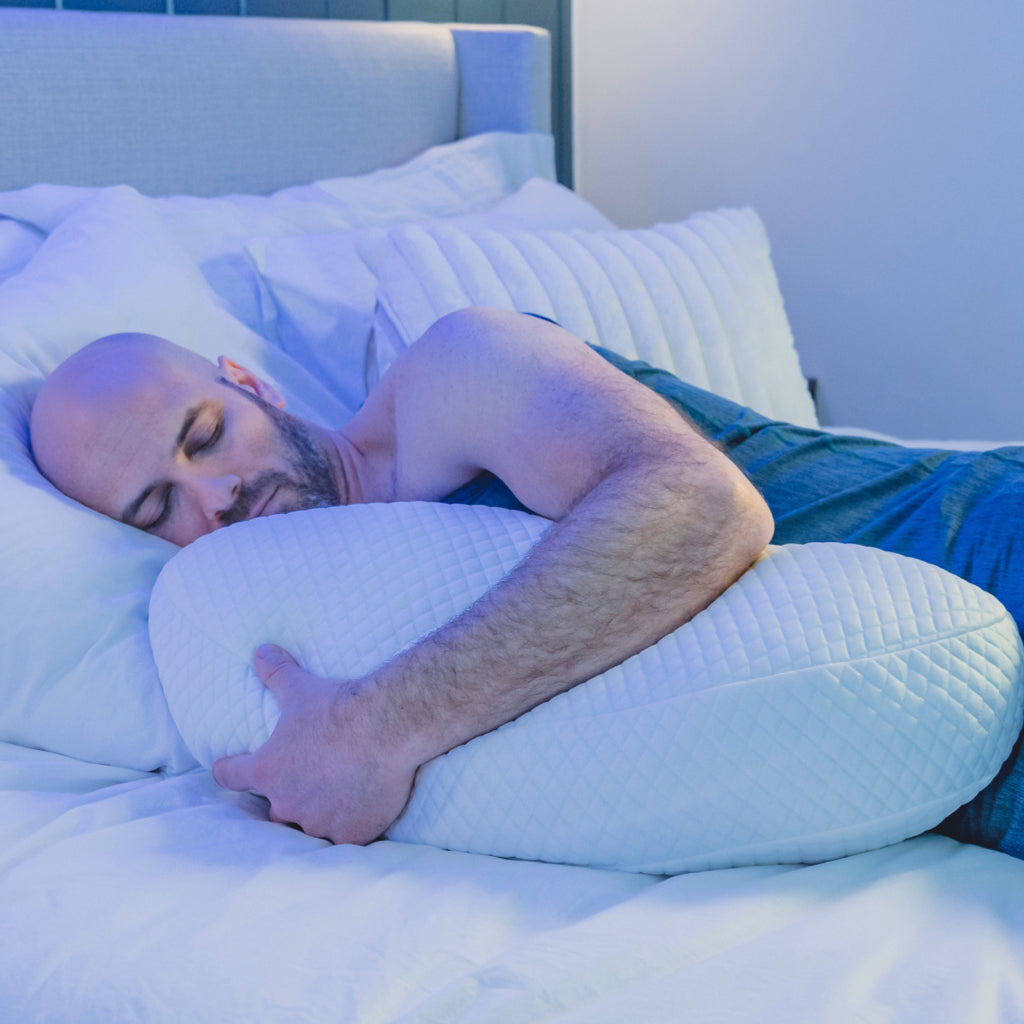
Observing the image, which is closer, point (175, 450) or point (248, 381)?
point (175, 450)

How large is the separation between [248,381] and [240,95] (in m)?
0.81

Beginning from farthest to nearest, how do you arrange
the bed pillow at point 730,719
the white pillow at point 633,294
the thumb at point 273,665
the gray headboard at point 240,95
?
the gray headboard at point 240,95
the white pillow at point 633,294
the thumb at point 273,665
the bed pillow at point 730,719

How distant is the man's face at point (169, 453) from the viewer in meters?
1.08

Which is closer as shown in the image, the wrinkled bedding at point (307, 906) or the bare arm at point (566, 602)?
the wrinkled bedding at point (307, 906)

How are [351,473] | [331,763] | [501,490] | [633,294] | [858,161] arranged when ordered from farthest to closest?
[858,161], [633,294], [351,473], [501,490], [331,763]

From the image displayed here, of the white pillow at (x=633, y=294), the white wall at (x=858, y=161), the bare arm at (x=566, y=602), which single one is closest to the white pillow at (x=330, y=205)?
the white pillow at (x=633, y=294)

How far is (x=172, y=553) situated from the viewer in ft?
3.59

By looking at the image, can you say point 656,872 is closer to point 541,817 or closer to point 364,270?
point 541,817

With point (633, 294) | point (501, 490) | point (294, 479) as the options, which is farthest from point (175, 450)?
point (633, 294)

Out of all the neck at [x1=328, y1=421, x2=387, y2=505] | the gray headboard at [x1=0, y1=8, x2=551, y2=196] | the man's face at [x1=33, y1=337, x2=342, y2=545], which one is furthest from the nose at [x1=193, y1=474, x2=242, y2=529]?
the gray headboard at [x1=0, y1=8, x2=551, y2=196]

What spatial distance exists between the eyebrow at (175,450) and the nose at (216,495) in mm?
40

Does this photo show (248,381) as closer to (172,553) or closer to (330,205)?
(172,553)

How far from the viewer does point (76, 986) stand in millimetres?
633

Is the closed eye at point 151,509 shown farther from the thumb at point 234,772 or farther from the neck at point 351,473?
the thumb at point 234,772
